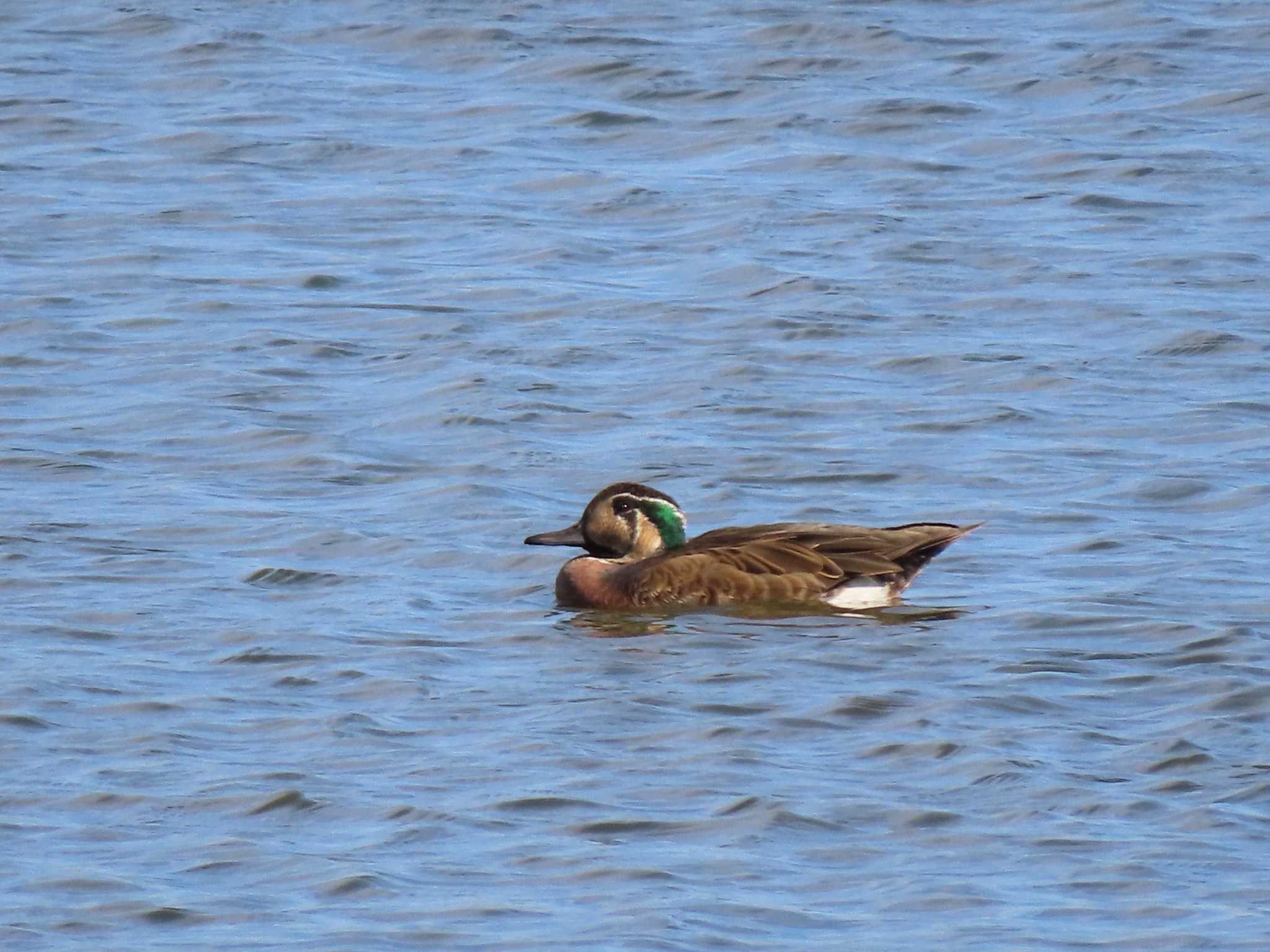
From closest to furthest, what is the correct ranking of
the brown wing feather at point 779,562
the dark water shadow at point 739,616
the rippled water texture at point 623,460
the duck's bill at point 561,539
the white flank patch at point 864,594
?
the rippled water texture at point 623,460 → the dark water shadow at point 739,616 → the brown wing feather at point 779,562 → the white flank patch at point 864,594 → the duck's bill at point 561,539

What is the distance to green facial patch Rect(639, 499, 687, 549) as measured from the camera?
12.0m

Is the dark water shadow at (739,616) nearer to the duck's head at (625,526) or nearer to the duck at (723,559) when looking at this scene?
the duck at (723,559)

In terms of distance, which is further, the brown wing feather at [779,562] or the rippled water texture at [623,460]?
the brown wing feather at [779,562]

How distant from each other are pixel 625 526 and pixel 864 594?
1110 mm

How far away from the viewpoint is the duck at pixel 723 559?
11.5 meters

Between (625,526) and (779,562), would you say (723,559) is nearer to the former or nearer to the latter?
(779,562)

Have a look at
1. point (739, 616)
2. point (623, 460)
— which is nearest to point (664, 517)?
point (739, 616)

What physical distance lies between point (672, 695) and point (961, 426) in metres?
4.40

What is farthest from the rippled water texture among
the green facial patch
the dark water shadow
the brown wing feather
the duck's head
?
the green facial patch

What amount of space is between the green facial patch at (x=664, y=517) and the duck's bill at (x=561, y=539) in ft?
1.01

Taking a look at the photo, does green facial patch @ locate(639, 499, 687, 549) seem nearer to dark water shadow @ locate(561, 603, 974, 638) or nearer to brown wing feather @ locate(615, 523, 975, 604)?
brown wing feather @ locate(615, 523, 975, 604)

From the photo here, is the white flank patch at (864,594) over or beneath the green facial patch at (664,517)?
beneath

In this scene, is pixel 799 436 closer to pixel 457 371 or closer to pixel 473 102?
pixel 457 371

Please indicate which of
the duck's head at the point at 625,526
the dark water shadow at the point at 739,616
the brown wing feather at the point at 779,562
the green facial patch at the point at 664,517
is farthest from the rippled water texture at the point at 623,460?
the green facial patch at the point at 664,517
